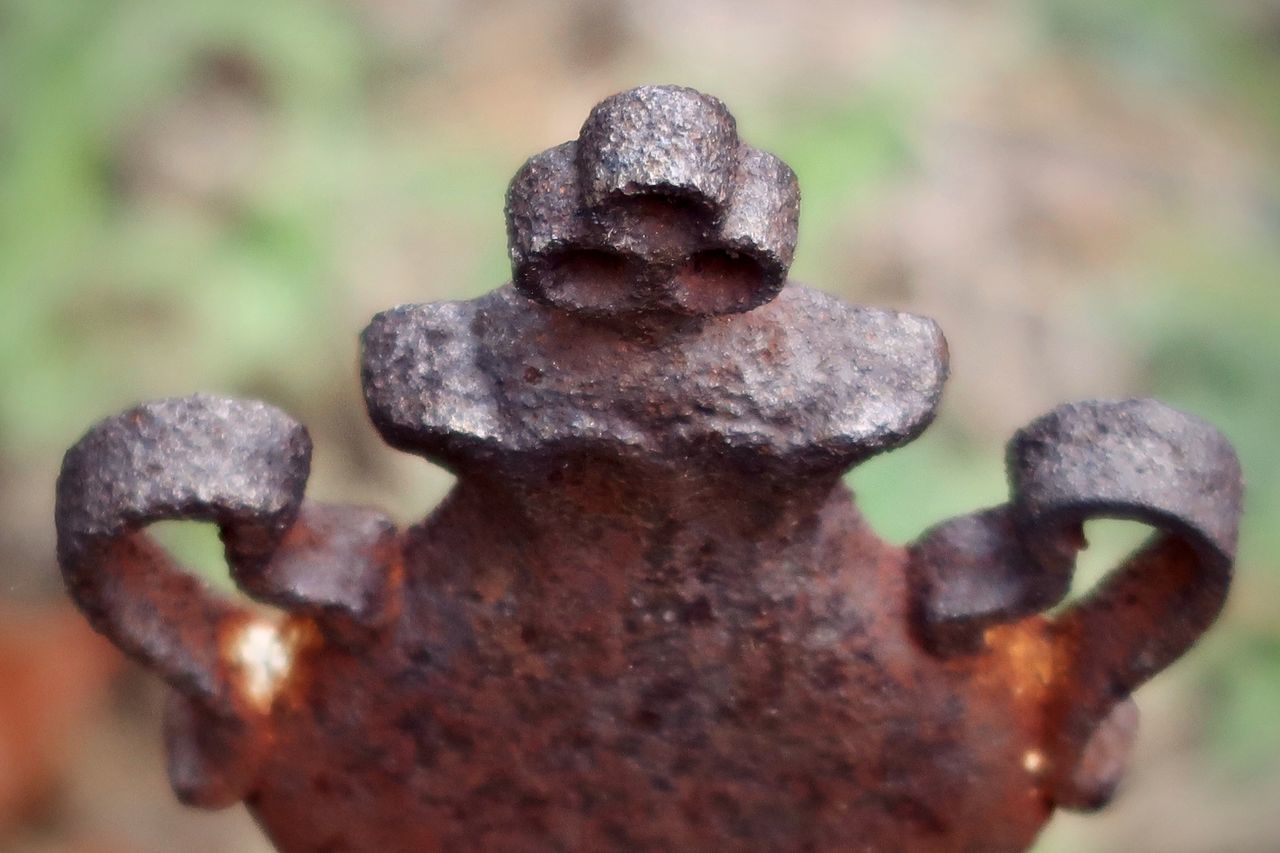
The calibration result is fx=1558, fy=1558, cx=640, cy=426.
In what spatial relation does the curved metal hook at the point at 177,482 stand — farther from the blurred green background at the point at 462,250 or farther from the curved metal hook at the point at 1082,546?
the blurred green background at the point at 462,250

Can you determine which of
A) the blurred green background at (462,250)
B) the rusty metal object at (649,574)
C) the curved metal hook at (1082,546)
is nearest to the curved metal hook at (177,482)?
the rusty metal object at (649,574)

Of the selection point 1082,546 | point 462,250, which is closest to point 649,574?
point 1082,546

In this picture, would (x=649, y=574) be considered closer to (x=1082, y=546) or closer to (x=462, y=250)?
(x=1082, y=546)

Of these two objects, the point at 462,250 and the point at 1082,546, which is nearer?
Result: the point at 1082,546

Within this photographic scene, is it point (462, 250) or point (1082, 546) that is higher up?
point (462, 250)

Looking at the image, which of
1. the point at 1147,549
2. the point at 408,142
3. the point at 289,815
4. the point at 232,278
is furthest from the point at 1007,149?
the point at 289,815

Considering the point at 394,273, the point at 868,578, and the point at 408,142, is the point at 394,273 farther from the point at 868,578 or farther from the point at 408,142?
the point at 868,578

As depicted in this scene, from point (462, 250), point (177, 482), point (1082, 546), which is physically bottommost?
point (177, 482)
